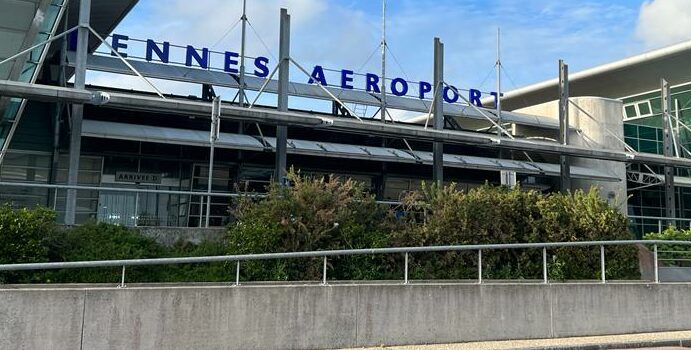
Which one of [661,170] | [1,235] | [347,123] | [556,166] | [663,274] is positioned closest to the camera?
[1,235]

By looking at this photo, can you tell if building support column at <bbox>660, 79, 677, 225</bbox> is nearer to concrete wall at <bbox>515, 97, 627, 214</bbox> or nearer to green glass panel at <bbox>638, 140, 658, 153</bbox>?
concrete wall at <bbox>515, 97, 627, 214</bbox>

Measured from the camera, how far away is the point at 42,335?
8016mm

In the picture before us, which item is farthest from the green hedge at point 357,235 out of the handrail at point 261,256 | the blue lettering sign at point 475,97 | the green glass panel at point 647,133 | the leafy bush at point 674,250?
the green glass panel at point 647,133

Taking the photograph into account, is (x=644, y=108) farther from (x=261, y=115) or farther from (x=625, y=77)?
(x=261, y=115)

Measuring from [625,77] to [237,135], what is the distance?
26066mm

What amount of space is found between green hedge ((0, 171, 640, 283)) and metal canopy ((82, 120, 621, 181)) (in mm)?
9713

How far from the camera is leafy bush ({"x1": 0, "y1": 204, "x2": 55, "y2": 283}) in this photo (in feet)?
31.4

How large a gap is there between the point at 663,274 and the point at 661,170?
82.2ft

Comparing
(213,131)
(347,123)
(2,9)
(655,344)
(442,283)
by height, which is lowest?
(655,344)

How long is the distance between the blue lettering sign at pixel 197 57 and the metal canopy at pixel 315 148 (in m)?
3.56

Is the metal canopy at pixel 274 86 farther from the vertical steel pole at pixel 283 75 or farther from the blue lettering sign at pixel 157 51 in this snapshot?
the vertical steel pole at pixel 283 75

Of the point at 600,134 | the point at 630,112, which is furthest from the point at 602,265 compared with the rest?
the point at 630,112

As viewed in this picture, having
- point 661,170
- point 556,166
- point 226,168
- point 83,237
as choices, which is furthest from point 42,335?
point 661,170

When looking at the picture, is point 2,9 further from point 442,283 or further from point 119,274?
point 442,283
